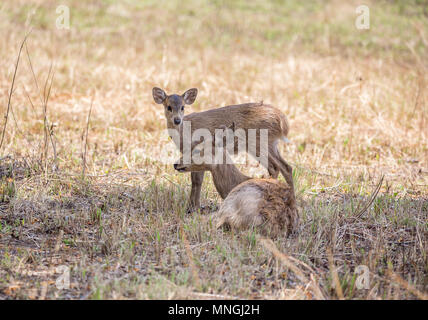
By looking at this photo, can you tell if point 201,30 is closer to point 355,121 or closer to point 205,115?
point 355,121

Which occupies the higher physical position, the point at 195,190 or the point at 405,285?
the point at 195,190

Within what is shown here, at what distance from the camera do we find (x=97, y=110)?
370 inches

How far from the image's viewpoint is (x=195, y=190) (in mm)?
5949

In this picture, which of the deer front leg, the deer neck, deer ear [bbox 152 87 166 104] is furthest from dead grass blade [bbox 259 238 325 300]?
deer ear [bbox 152 87 166 104]

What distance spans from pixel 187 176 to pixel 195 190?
3.02ft

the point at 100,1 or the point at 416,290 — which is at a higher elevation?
the point at 100,1

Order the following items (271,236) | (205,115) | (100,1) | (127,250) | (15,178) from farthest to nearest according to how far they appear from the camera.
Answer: (100,1)
(205,115)
(15,178)
(271,236)
(127,250)

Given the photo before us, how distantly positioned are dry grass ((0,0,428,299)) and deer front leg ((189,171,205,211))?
0.44ft

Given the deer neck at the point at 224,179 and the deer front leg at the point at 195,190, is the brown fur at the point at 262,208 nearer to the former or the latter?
the deer neck at the point at 224,179

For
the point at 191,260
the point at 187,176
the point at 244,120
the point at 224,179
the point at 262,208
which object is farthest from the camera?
the point at 244,120

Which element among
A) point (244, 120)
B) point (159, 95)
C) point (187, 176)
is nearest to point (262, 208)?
point (187, 176)

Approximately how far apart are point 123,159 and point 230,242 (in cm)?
319

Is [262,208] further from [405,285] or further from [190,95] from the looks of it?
[190,95]
